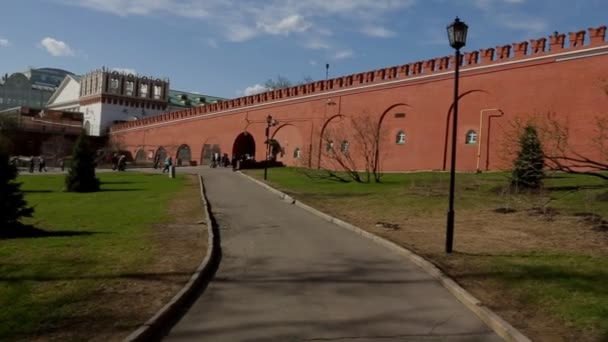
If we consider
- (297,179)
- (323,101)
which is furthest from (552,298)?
(323,101)

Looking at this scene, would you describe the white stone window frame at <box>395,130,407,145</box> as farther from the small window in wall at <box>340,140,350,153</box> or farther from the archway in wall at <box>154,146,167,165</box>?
the archway in wall at <box>154,146,167,165</box>

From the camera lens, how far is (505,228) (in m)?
11.2

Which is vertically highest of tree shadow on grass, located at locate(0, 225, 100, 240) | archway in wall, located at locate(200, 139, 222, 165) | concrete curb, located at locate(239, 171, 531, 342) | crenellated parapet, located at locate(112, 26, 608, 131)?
crenellated parapet, located at locate(112, 26, 608, 131)

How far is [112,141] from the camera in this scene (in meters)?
60.5

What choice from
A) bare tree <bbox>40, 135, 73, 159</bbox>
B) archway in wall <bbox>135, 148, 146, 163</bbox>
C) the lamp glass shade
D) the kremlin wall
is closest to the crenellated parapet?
the kremlin wall

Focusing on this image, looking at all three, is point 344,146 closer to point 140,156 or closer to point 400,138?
point 400,138

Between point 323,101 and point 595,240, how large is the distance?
23787 millimetres

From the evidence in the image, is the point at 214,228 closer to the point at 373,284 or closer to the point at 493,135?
the point at 373,284

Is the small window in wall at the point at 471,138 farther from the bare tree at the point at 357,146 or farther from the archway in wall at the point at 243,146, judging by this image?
the archway in wall at the point at 243,146

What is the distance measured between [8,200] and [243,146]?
31813mm

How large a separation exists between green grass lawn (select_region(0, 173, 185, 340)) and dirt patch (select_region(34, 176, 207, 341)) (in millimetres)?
137

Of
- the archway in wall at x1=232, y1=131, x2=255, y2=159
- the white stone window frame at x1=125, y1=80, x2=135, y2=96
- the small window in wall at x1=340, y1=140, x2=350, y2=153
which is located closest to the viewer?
the small window in wall at x1=340, y1=140, x2=350, y2=153

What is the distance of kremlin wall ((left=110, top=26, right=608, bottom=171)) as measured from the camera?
1956 cm

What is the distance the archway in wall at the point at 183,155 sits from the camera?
157 ft
